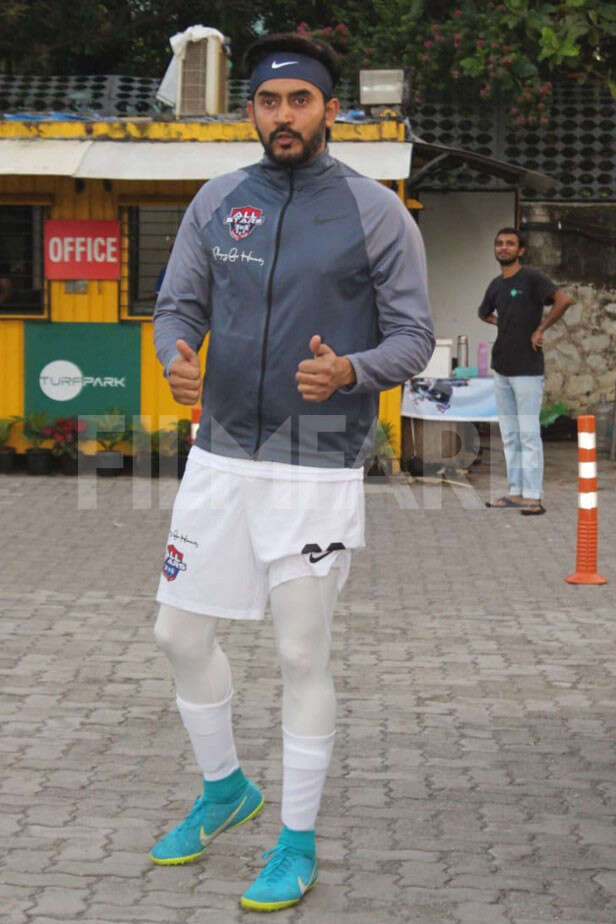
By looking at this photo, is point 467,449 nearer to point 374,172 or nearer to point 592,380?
point 374,172

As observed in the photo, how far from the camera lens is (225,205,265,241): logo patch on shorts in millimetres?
4320

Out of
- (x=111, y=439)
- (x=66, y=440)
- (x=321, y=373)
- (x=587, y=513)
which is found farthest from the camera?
(x=111, y=439)

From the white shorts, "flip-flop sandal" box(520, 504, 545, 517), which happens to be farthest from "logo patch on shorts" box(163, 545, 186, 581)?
"flip-flop sandal" box(520, 504, 545, 517)

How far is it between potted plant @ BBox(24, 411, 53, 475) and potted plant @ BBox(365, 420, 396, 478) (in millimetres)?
2895

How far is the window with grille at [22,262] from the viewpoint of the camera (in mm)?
15273

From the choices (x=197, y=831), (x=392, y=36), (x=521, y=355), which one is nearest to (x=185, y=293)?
(x=197, y=831)

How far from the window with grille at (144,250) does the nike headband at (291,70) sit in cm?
1087

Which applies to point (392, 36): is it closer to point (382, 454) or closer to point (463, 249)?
point (463, 249)

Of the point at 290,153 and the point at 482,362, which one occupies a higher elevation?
the point at 290,153

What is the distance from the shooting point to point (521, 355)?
478 inches

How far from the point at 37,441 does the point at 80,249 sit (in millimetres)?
1793

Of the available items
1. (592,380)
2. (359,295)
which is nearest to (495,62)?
(592,380)

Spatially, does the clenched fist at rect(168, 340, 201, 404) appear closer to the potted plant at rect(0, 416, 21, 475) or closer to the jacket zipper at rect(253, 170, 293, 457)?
the jacket zipper at rect(253, 170, 293, 457)

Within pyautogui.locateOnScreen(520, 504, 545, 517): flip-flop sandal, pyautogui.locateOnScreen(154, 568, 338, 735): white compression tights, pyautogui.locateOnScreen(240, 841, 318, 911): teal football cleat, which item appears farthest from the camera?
pyautogui.locateOnScreen(520, 504, 545, 517): flip-flop sandal
